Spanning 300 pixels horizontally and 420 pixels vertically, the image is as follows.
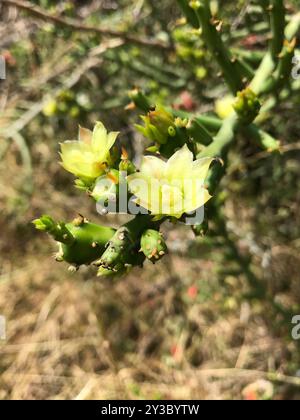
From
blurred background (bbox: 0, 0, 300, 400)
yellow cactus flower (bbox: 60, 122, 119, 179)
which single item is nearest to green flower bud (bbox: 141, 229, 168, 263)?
yellow cactus flower (bbox: 60, 122, 119, 179)

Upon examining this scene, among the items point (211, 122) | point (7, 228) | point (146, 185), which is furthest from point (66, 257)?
point (7, 228)

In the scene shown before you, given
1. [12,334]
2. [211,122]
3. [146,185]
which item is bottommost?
[12,334]

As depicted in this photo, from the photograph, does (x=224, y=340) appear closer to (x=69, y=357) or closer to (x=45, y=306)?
(x=69, y=357)

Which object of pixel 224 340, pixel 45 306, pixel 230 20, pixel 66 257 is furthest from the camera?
pixel 45 306

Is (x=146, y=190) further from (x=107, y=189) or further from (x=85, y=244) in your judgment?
(x=85, y=244)

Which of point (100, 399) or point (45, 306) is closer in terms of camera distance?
point (100, 399)

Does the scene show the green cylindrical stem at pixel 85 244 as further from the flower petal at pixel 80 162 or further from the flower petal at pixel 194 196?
the flower petal at pixel 194 196
